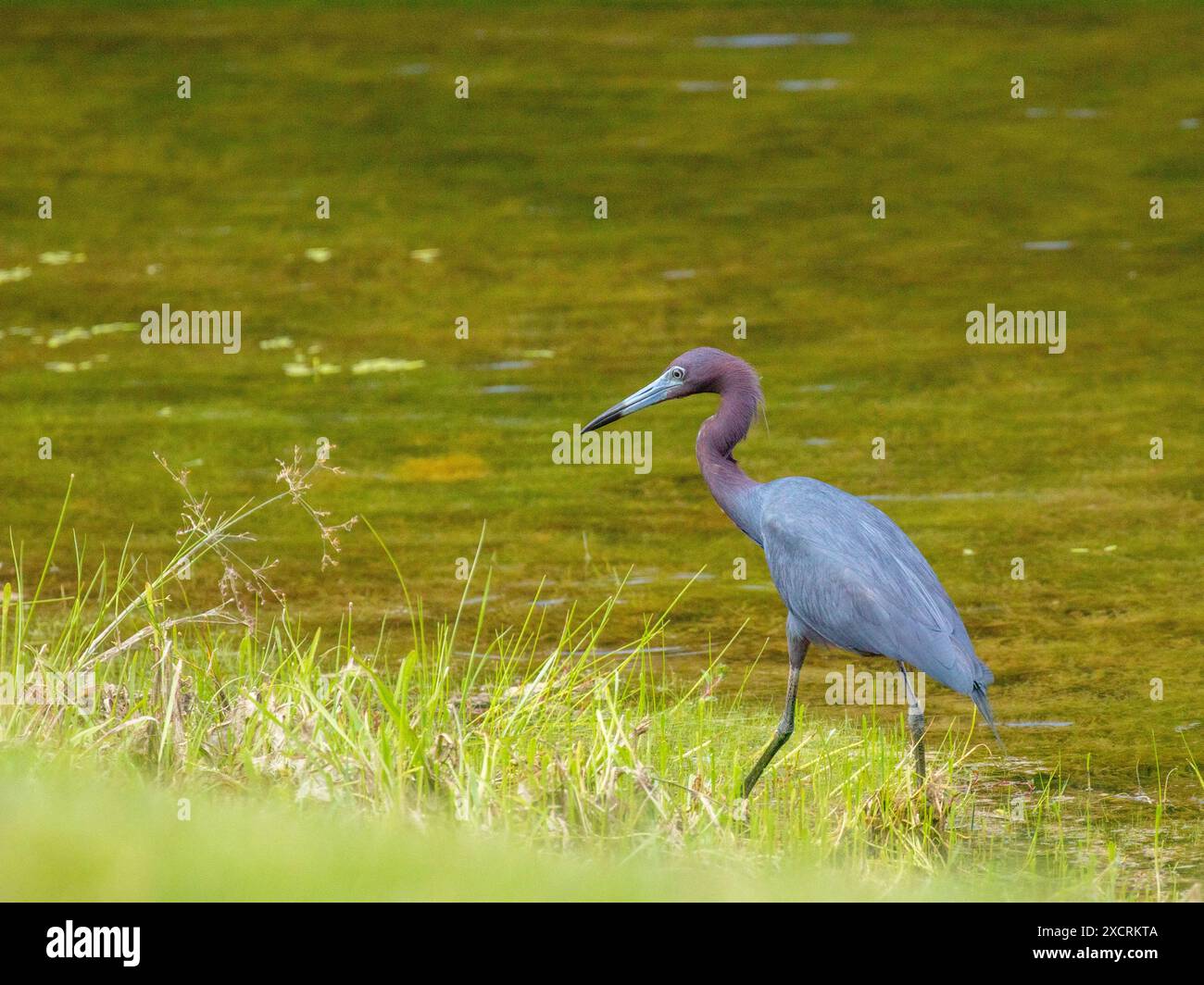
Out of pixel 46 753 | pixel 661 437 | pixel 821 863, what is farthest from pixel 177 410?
pixel 821 863

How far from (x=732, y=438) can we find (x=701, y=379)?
0.25m

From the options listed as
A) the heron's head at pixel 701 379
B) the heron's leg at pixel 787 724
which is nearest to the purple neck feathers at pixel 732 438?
the heron's head at pixel 701 379

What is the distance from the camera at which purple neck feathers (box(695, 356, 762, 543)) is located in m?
7.41

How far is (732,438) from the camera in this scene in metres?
7.48

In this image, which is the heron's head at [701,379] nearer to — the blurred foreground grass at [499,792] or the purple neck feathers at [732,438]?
the purple neck feathers at [732,438]

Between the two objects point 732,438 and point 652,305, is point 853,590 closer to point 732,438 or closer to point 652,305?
point 732,438

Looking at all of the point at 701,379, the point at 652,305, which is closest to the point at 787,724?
the point at 701,379

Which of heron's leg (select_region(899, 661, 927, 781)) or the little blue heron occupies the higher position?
the little blue heron

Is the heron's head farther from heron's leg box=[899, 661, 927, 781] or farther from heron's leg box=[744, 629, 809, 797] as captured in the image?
heron's leg box=[899, 661, 927, 781]

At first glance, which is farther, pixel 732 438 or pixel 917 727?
pixel 732 438

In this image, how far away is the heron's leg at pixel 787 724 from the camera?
6734 millimetres

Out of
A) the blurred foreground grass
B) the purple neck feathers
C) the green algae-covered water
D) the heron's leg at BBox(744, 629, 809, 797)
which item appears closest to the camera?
the blurred foreground grass

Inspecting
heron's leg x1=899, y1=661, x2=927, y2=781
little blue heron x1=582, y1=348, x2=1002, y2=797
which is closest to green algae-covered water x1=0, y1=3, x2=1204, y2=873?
heron's leg x1=899, y1=661, x2=927, y2=781

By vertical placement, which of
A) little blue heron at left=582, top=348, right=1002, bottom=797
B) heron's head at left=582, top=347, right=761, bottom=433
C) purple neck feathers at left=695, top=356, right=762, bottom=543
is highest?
heron's head at left=582, top=347, right=761, bottom=433
